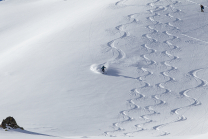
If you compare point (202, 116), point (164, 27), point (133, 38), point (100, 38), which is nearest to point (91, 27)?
point (100, 38)

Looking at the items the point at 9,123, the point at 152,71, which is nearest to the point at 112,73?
the point at 152,71

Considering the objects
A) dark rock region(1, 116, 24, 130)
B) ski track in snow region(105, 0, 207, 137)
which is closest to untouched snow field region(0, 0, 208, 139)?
ski track in snow region(105, 0, 207, 137)

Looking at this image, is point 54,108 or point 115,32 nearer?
point 54,108

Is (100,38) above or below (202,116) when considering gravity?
above

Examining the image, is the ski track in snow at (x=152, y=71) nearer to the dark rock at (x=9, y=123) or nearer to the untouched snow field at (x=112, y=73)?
the untouched snow field at (x=112, y=73)

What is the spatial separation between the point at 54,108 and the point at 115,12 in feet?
53.9

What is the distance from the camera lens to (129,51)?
96.8 feet

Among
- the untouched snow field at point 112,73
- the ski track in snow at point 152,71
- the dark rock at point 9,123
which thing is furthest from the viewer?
the ski track in snow at point 152,71

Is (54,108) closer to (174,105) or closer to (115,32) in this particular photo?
(174,105)

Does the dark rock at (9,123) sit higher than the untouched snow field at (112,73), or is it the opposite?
the untouched snow field at (112,73)

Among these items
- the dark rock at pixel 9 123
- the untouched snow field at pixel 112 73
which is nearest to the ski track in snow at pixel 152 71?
the untouched snow field at pixel 112 73

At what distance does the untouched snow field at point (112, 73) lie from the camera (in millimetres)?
20547

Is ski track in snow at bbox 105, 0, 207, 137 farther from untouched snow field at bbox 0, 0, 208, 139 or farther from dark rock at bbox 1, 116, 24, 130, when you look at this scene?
dark rock at bbox 1, 116, 24, 130

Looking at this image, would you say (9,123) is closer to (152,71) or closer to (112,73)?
(112,73)
